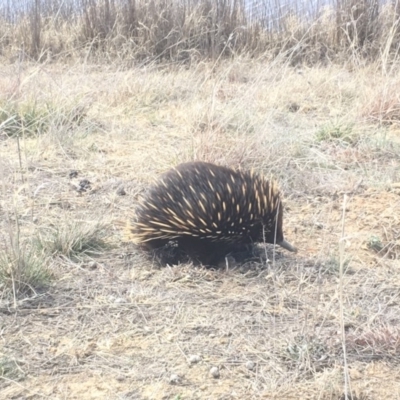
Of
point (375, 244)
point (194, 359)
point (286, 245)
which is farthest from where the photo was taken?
point (375, 244)

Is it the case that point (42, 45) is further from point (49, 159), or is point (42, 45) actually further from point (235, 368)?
point (235, 368)

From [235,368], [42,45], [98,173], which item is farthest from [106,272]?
[42,45]

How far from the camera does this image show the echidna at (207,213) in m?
3.09

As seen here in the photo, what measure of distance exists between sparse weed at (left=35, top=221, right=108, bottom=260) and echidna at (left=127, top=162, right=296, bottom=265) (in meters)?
0.18

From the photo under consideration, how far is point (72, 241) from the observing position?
306 cm

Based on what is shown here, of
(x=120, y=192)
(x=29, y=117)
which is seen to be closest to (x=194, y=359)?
(x=120, y=192)

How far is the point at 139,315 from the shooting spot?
2.58m

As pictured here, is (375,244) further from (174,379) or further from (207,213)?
(174,379)

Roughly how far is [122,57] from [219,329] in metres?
5.69

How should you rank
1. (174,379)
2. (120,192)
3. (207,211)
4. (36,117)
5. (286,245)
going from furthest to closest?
(36,117) → (120,192) → (286,245) → (207,211) → (174,379)

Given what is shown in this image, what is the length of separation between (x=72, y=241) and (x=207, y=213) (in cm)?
65

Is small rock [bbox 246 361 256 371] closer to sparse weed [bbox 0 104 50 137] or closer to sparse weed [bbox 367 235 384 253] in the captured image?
sparse weed [bbox 367 235 384 253]

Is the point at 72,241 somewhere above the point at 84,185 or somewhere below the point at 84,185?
above

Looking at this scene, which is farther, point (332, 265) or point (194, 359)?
point (332, 265)
